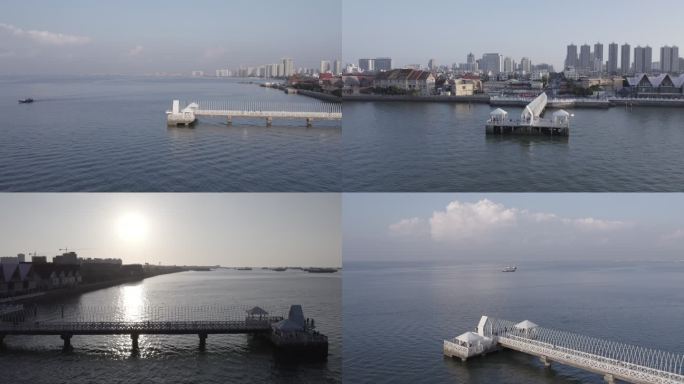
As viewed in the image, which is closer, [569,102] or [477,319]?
[477,319]

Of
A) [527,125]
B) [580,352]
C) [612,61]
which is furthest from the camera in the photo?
[612,61]

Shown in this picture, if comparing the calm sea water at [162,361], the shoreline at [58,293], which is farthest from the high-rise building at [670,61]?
the shoreline at [58,293]

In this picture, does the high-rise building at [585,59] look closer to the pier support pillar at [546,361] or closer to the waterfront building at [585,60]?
the waterfront building at [585,60]

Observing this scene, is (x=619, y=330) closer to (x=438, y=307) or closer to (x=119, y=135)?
(x=438, y=307)

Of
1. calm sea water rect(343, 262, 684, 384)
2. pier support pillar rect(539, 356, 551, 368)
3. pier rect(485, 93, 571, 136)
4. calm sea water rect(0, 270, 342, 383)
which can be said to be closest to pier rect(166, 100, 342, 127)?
pier rect(485, 93, 571, 136)

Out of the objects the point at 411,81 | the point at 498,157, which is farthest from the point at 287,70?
the point at 498,157

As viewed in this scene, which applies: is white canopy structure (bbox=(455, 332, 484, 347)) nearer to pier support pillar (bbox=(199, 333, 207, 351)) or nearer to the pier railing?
the pier railing

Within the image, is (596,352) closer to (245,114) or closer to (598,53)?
(245,114)
